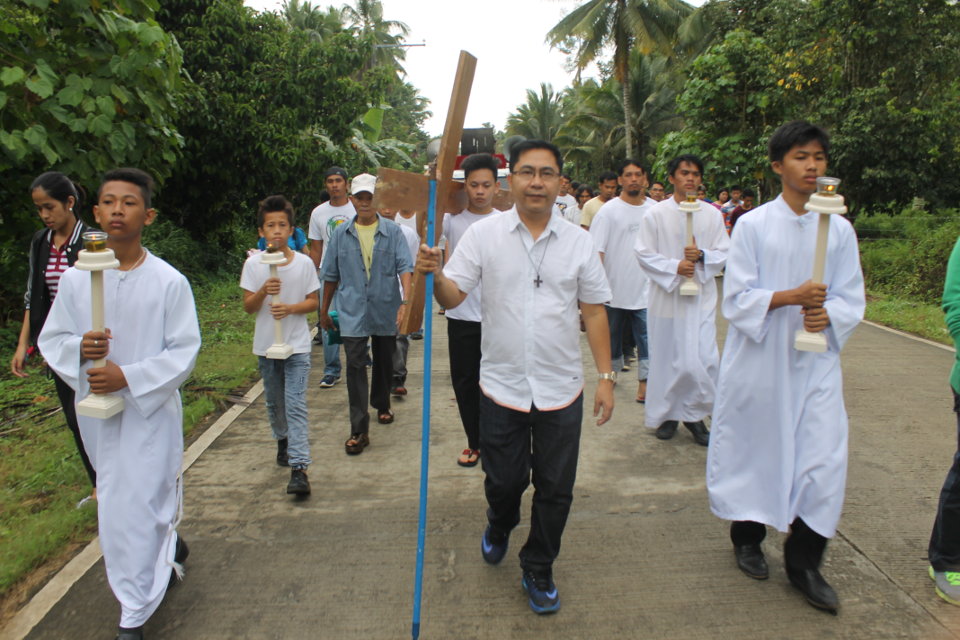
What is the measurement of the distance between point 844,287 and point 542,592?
6.11 ft

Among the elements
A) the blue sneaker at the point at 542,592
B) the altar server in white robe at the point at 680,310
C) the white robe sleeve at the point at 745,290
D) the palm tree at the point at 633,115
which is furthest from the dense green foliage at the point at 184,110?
the palm tree at the point at 633,115

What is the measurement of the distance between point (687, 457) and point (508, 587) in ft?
6.68

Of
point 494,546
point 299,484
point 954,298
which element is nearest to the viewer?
point 954,298

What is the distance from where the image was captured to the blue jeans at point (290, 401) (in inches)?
171

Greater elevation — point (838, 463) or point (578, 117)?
point (578, 117)

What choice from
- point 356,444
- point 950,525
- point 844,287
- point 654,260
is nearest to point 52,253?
point 356,444

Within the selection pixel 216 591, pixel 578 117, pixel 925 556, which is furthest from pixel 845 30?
pixel 578 117

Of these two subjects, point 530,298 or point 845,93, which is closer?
point 530,298

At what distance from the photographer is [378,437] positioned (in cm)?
539

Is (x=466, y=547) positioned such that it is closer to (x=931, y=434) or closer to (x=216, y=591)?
(x=216, y=591)

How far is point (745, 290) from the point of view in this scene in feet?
10.8

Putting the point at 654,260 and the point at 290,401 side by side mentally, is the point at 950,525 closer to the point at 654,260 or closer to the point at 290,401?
the point at 654,260

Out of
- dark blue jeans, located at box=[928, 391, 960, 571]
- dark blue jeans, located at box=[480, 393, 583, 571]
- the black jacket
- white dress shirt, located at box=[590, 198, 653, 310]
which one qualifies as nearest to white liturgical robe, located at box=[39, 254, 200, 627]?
the black jacket

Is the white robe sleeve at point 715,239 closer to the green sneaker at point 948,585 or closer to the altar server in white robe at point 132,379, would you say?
the green sneaker at point 948,585
